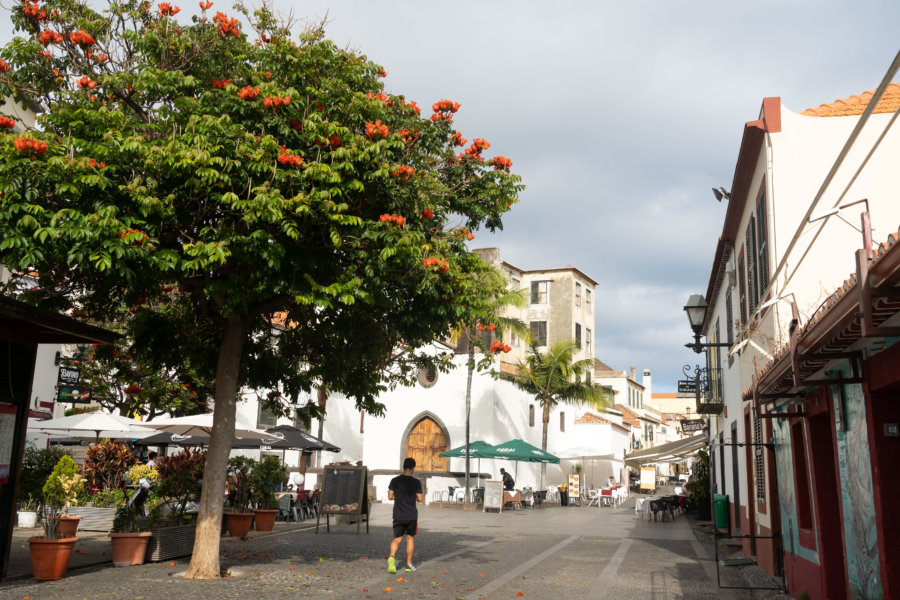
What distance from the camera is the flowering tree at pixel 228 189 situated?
8.59m

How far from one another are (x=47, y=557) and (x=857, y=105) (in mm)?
12918

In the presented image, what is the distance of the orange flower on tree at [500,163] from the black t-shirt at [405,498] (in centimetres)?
480

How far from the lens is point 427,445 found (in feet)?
125

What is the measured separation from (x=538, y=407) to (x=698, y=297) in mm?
28591

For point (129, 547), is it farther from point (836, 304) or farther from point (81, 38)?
point (836, 304)

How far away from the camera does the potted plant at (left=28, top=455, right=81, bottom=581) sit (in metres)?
9.73

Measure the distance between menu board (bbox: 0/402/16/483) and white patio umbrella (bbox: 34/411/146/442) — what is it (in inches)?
271

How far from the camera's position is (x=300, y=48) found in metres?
10.4

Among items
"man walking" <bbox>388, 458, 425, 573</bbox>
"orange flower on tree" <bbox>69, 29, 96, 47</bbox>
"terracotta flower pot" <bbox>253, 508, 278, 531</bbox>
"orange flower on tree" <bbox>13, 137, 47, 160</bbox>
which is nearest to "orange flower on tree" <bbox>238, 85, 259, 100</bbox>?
"orange flower on tree" <bbox>69, 29, 96, 47</bbox>

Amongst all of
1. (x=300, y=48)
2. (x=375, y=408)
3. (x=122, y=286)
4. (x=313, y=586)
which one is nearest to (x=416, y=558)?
(x=375, y=408)

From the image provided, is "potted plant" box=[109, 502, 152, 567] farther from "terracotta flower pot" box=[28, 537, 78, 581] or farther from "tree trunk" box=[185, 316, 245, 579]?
"terracotta flower pot" box=[28, 537, 78, 581]

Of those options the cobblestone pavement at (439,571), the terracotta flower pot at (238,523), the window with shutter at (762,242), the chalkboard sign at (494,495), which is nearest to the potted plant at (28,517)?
the terracotta flower pot at (238,523)

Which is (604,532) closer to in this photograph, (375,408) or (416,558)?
(416,558)

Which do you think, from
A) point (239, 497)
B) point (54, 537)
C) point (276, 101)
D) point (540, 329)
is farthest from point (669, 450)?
point (276, 101)
